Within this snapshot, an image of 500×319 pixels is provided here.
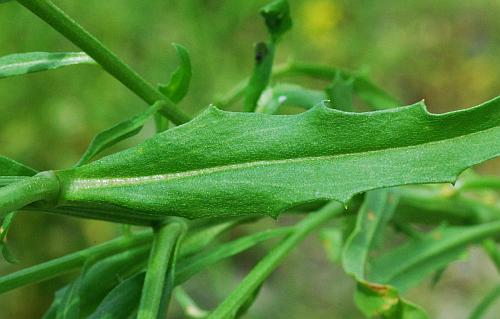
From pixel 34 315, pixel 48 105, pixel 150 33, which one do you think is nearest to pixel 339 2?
pixel 150 33

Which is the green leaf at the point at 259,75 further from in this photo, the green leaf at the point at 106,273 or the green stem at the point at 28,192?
the green stem at the point at 28,192

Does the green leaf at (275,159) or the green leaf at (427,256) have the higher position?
the green leaf at (427,256)

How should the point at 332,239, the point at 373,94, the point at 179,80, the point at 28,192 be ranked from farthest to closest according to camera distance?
1. the point at 332,239
2. the point at 373,94
3. the point at 179,80
4. the point at 28,192

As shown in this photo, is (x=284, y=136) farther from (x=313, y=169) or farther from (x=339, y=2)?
(x=339, y=2)

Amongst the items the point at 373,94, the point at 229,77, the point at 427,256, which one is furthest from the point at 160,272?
the point at 229,77

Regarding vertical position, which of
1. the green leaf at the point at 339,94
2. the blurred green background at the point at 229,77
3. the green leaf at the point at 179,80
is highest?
the blurred green background at the point at 229,77

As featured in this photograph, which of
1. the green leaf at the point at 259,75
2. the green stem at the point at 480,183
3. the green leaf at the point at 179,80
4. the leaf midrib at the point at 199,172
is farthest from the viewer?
the green stem at the point at 480,183

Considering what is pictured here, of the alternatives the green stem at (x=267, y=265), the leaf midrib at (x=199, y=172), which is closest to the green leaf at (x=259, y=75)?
the green stem at (x=267, y=265)

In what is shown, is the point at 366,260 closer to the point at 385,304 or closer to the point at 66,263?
the point at 385,304
